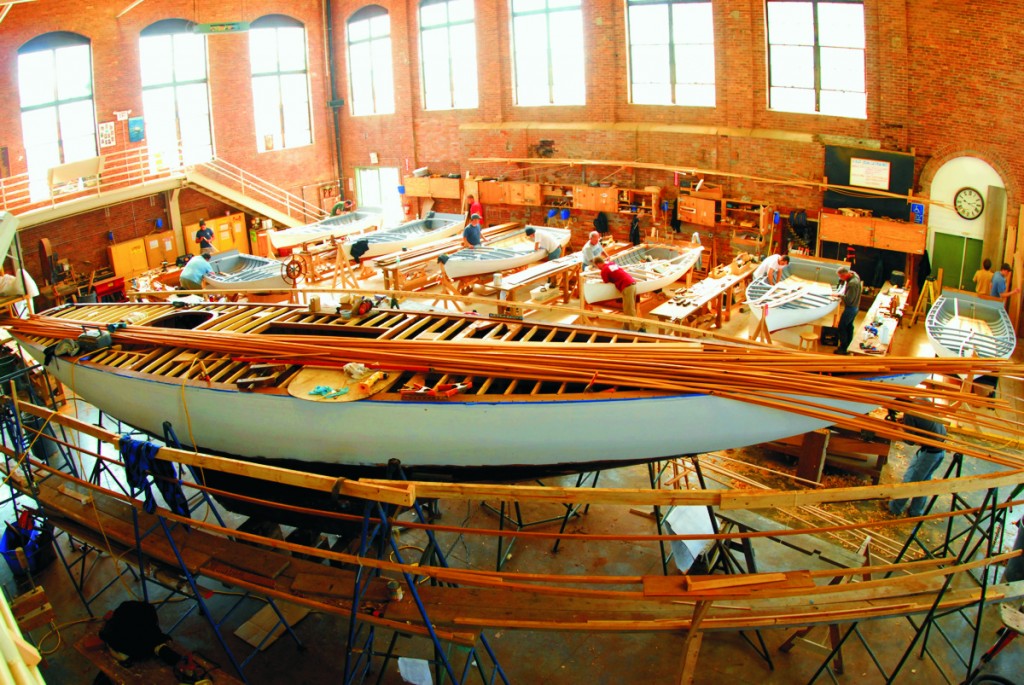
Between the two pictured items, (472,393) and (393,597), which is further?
(472,393)

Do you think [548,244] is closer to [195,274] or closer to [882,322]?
[882,322]

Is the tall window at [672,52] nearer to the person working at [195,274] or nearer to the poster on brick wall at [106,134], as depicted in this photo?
the person working at [195,274]

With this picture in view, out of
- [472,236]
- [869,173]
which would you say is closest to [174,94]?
[472,236]

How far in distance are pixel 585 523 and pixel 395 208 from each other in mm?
17514

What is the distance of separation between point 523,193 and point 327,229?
5126mm

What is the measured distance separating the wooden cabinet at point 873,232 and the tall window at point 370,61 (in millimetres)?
12999

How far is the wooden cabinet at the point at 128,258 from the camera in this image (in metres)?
19.7

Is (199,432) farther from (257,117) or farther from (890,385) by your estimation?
(257,117)

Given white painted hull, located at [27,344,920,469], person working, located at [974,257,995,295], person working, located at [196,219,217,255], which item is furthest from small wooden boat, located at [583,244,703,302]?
person working, located at [196,219,217,255]

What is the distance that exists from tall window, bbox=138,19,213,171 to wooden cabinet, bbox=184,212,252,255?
5.26 feet

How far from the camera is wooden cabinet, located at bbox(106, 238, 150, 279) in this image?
19.7 m

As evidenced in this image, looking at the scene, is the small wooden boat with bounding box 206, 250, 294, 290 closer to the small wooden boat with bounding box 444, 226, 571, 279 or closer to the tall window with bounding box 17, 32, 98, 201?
the small wooden boat with bounding box 444, 226, 571, 279

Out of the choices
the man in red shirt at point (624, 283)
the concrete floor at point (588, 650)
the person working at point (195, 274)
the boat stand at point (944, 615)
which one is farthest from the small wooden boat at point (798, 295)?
the person working at point (195, 274)

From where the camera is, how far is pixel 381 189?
25.9 m
